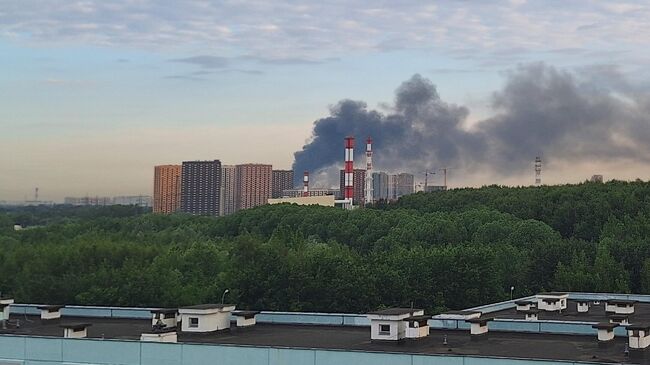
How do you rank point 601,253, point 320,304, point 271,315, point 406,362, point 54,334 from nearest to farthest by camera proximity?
1. point 406,362
2. point 54,334
3. point 271,315
4. point 320,304
5. point 601,253

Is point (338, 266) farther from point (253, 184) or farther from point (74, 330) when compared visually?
point (253, 184)

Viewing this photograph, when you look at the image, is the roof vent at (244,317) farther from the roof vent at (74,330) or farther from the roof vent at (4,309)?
the roof vent at (4,309)

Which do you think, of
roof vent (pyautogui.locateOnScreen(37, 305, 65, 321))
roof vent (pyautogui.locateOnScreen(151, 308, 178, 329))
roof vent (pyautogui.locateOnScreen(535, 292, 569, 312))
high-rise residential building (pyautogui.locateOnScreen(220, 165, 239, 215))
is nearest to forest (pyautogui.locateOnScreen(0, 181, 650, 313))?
roof vent (pyautogui.locateOnScreen(535, 292, 569, 312))

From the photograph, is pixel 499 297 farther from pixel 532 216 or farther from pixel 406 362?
pixel 532 216

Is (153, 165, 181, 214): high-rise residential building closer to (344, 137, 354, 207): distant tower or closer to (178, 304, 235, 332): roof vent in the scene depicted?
(344, 137, 354, 207): distant tower

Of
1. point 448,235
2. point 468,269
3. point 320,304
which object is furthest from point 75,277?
point 448,235

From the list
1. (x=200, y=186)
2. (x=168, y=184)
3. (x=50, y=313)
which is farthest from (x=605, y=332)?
(x=200, y=186)
